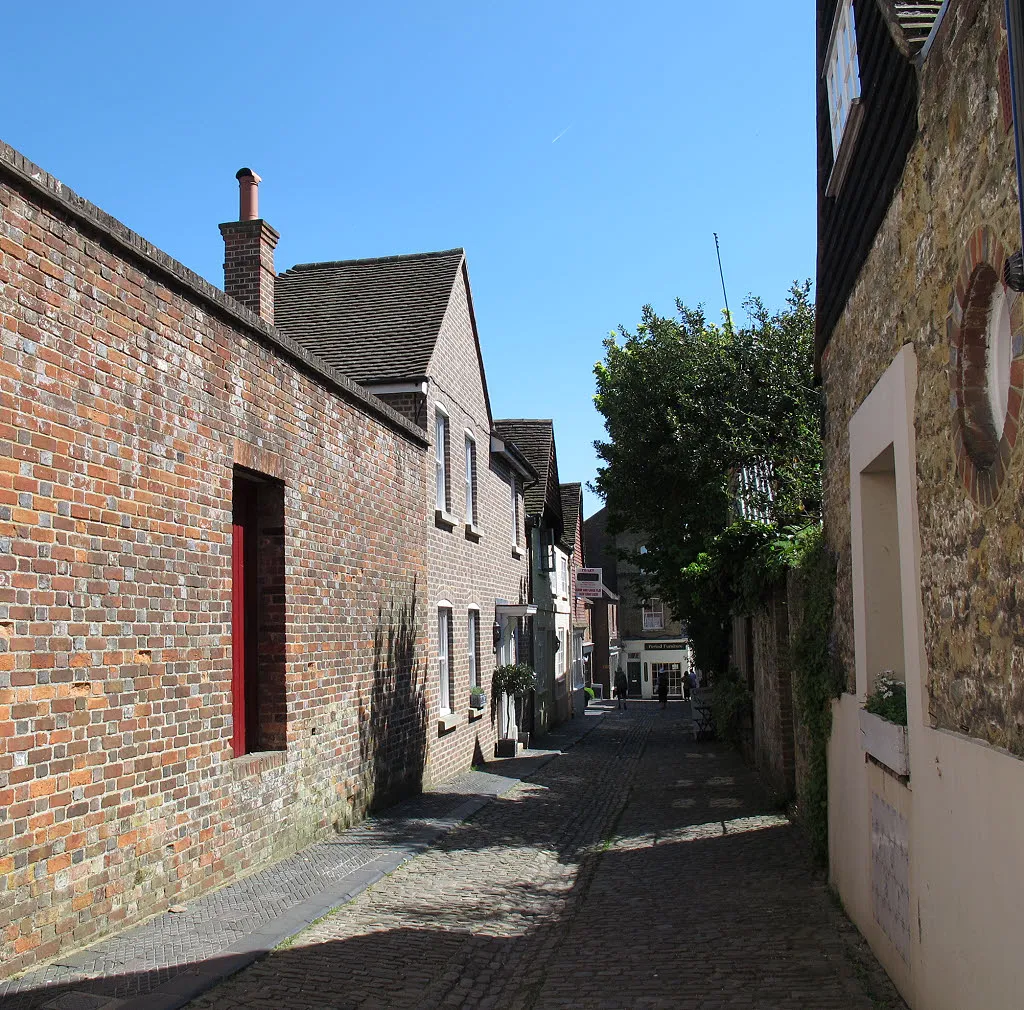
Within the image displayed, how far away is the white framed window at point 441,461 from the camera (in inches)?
603

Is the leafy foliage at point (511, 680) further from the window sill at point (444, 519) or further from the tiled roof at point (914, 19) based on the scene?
the tiled roof at point (914, 19)

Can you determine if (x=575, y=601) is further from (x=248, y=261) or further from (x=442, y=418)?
(x=248, y=261)

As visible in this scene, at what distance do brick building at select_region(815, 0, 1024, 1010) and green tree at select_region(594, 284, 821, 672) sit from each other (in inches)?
329

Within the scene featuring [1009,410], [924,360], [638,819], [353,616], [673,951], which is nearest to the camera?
[1009,410]

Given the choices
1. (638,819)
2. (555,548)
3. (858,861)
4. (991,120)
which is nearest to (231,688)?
(858,861)

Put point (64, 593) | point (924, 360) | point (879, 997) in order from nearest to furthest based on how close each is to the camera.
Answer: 1. point (924, 360)
2. point (879, 997)
3. point (64, 593)

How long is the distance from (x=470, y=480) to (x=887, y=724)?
40.9ft

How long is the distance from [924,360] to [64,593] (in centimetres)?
483

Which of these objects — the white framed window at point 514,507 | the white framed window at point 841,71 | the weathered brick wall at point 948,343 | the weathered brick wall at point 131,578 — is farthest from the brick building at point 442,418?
the weathered brick wall at point 948,343

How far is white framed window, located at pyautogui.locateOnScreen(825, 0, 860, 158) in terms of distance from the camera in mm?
6715

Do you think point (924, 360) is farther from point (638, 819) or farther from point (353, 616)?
point (638, 819)

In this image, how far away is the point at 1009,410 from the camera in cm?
365

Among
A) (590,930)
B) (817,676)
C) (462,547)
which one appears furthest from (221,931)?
(462,547)

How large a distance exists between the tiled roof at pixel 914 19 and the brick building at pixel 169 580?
4744 mm
